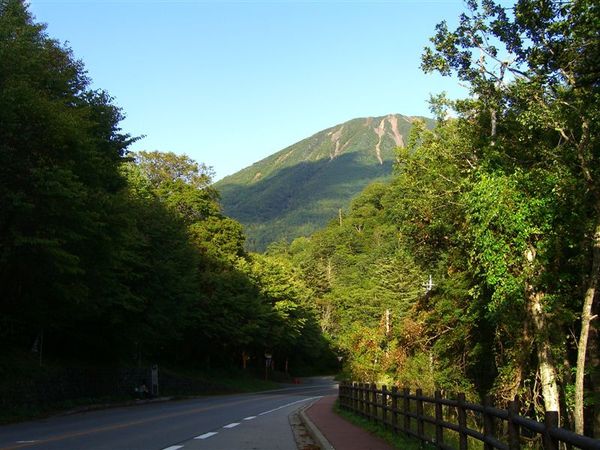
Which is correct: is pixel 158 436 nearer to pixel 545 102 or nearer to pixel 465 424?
pixel 465 424

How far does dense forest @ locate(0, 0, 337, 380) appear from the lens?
1941 centimetres

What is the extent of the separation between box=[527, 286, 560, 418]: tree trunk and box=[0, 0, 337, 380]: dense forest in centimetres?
1413

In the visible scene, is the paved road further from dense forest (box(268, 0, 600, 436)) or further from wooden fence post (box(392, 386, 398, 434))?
dense forest (box(268, 0, 600, 436))

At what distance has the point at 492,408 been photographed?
24.5ft

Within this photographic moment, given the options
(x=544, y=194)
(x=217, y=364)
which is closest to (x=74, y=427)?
(x=544, y=194)

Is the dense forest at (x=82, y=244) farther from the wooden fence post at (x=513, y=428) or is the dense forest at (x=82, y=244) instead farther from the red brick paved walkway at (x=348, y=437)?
the wooden fence post at (x=513, y=428)

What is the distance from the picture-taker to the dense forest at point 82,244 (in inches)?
764

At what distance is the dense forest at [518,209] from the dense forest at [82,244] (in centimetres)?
1215

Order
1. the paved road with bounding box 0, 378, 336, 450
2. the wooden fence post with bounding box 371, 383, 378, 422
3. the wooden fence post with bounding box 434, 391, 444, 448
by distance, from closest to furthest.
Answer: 1. the wooden fence post with bounding box 434, 391, 444, 448
2. the paved road with bounding box 0, 378, 336, 450
3. the wooden fence post with bounding box 371, 383, 378, 422

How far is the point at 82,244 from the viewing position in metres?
22.0

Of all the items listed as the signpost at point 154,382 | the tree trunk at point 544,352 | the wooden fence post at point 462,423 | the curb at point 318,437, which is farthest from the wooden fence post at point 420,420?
the signpost at point 154,382

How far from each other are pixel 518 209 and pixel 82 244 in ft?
47.9

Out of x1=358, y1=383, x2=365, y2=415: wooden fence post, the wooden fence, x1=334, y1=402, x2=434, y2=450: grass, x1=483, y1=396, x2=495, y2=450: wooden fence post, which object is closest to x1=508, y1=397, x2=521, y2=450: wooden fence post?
the wooden fence

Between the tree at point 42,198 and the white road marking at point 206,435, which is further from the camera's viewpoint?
the tree at point 42,198
